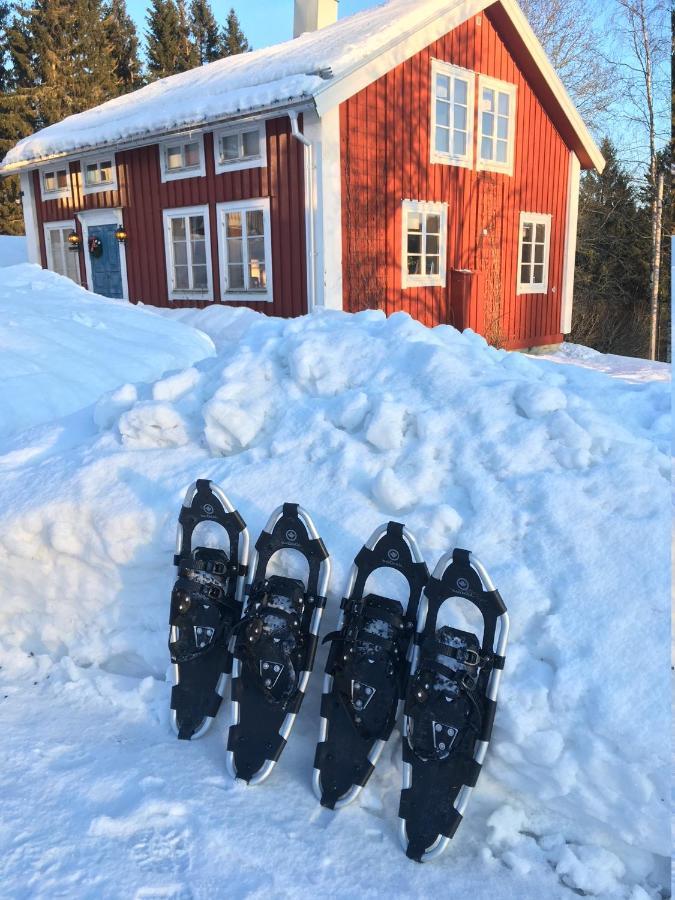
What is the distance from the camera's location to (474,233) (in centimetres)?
1206

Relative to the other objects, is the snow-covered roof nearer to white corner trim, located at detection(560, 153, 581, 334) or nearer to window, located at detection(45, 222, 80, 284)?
white corner trim, located at detection(560, 153, 581, 334)

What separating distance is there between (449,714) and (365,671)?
33 centimetres

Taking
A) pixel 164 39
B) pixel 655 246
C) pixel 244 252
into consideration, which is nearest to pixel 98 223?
pixel 244 252

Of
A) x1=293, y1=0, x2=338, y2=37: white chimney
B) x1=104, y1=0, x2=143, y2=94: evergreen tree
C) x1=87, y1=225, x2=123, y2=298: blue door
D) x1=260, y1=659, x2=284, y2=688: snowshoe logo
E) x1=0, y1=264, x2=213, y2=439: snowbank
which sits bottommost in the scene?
x1=260, y1=659, x2=284, y2=688: snowshoe logo

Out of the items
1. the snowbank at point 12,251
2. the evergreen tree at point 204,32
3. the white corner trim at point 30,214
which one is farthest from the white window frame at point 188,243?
the evergreen tree at point 204,32

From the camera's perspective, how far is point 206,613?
2.73 meters

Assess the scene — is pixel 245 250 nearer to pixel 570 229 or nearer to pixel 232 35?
pixel 570 229

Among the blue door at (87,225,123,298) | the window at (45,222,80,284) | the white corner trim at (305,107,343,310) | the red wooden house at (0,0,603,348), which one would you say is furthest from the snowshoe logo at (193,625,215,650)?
the window at (45,222,80,284)

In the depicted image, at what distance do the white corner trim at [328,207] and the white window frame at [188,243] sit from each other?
7.17 feet

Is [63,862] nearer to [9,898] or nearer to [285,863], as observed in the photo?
[9,898]

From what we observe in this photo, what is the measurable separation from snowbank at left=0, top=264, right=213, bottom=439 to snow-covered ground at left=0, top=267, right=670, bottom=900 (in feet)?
4.74

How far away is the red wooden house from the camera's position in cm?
970

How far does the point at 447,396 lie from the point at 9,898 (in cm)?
232

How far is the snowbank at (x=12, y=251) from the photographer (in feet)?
62.0
